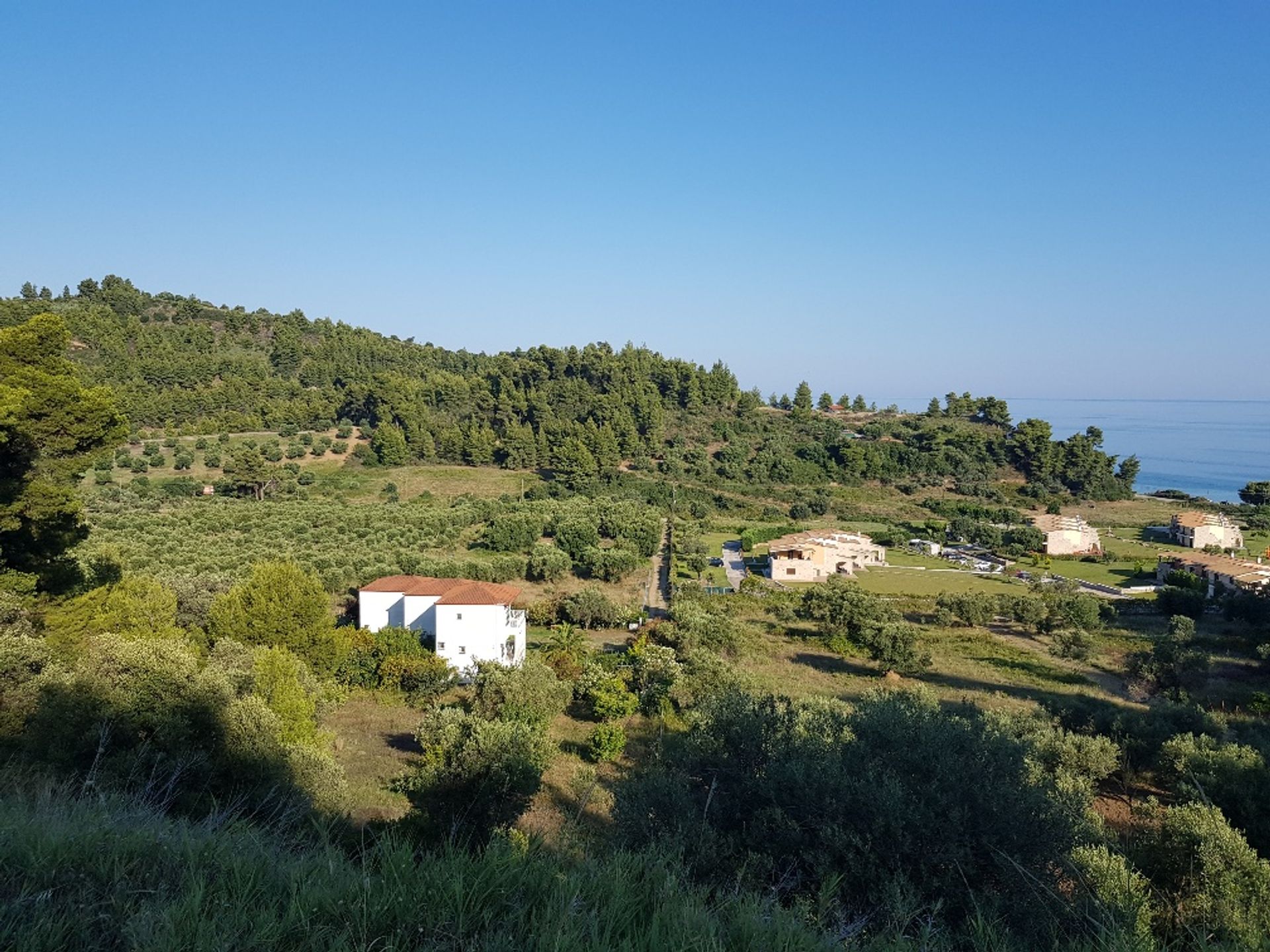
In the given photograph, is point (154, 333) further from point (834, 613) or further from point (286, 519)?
point (834, 613)

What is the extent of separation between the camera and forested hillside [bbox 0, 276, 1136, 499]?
178ft

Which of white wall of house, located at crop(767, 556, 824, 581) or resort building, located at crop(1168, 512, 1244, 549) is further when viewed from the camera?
resort building, located at crop(1168, 512, 1244, 549)

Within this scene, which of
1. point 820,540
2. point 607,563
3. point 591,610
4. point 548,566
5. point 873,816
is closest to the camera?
point 873,816

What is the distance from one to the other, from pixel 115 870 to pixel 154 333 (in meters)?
74.8

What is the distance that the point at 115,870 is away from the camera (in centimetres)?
263

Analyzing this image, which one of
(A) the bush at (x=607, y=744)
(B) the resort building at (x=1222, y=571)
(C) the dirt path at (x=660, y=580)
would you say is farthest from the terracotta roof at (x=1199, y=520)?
(A) the bush at (x=607, y=744)

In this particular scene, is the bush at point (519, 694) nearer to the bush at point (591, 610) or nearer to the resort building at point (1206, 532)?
the bush at point (591, 610)

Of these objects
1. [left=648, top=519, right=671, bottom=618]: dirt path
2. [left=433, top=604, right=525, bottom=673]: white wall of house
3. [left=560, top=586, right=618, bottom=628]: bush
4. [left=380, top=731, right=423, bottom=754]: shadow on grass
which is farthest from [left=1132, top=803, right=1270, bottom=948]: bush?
[left=648, top=519, right=671, bottom=618]: dirt path

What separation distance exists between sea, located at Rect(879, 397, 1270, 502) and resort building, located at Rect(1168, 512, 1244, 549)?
25.9 meters

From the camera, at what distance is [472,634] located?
63.3ft

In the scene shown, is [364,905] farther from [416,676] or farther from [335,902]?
[416,676]

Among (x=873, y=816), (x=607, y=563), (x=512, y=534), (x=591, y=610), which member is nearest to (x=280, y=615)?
(x=591, y=610)

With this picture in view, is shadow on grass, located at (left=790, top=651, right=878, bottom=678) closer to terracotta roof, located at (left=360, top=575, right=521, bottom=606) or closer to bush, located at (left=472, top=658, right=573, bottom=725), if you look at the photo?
bush, located at (left=472, top=658, right=573, bottom=725)

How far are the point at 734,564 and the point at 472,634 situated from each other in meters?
→ 20.3
